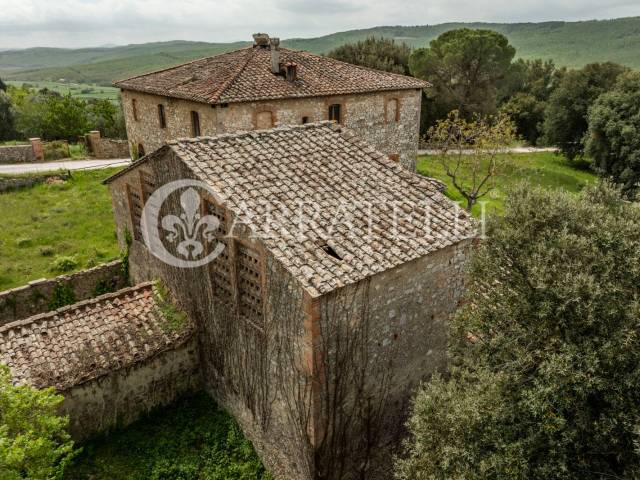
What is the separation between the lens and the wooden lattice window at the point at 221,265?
899 centimetres

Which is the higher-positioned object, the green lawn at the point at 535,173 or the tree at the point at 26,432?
the tree at the point at 26,432

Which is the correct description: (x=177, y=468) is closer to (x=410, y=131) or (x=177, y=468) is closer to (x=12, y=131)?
(x=410, y=131)

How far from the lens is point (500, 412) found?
6051 mm

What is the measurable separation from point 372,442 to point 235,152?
6301mm

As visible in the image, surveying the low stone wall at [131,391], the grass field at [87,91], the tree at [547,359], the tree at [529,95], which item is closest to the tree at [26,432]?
the low stone wall at [131,391]

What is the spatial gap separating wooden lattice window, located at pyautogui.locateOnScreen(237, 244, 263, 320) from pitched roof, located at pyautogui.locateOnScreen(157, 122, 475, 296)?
0.75 meters

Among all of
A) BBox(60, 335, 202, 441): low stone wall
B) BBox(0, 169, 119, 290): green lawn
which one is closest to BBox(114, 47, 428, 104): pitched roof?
BBox(0, 169, 119, 290): green lawn

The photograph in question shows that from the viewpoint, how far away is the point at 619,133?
32969mm

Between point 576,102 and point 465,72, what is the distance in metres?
9.56

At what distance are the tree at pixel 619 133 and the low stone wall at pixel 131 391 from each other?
1204 inches

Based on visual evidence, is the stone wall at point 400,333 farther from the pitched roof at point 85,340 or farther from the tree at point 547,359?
the pitched roof at point 85,340

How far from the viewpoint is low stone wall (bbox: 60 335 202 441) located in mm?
9914

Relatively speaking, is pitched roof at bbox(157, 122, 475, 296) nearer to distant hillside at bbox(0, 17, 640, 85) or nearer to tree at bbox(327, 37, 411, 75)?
tree at bbox(327, 37, 411, 75)

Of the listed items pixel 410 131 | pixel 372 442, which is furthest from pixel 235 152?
pixel 410 131
